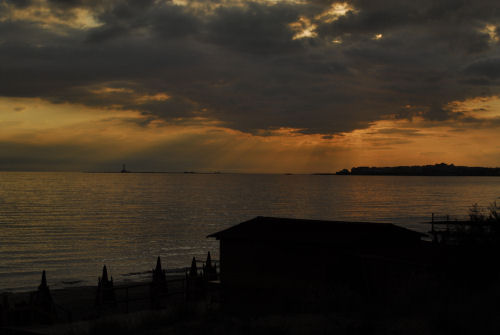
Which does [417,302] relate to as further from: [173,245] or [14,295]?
[173,245]

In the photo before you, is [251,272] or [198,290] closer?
[251,272]

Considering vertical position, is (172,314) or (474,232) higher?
(474,232)

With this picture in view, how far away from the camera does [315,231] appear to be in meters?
20.2

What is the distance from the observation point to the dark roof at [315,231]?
19141 millimetres

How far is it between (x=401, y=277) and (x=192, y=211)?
8228 centimetres

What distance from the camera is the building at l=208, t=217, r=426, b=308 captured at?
652 inches

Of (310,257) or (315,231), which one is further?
(315,231)

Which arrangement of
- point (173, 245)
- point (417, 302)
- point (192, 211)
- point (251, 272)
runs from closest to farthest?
point (417, 302)
point (251, 272)
point (173, 245)
point (192, 211)

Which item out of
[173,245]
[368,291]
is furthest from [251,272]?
[173,245]

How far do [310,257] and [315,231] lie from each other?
6.01 feet

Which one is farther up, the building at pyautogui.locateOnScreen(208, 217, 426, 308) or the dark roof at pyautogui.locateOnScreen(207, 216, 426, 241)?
the dark roof at pyautogui.locateOnScreen(207, 216, 426, 241)

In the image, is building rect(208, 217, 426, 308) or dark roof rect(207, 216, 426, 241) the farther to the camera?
dark roof rect(207, 216, 426, 241)

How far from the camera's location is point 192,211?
95375mm

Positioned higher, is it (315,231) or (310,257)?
(315,231)
